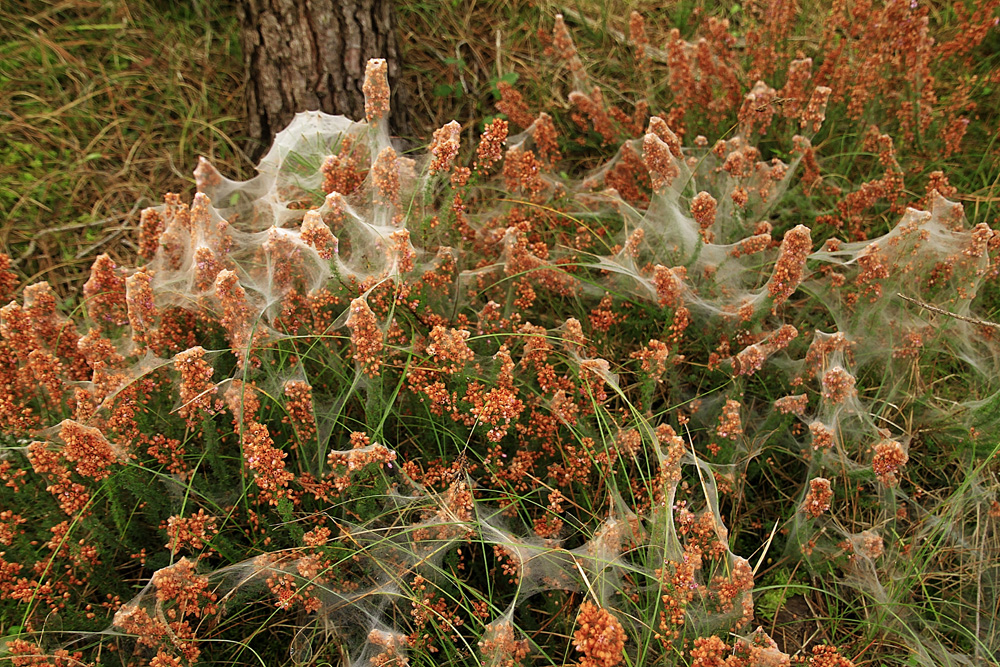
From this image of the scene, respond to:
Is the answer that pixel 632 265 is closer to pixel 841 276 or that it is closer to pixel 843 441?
pixel 841 276

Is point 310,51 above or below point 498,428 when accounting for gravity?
above

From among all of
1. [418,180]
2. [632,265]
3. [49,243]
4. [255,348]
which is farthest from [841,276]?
[49,243]

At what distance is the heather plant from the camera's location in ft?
6.91

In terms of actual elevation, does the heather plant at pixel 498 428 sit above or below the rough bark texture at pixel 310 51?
below

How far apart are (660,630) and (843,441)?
1059mm

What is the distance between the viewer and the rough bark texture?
11.7ft

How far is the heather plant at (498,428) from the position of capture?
2.11 m

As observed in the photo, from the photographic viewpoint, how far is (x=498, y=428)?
226cm

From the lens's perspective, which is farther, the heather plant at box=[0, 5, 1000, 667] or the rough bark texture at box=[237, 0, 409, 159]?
the rough bark texture at box=[237, 0, 409, 159]

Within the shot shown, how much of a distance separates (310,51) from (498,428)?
234 cm

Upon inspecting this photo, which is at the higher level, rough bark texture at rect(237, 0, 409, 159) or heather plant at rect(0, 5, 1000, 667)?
rough bark texture at rect(237, 0, 409, 159)

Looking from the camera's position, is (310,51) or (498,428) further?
(310,51)

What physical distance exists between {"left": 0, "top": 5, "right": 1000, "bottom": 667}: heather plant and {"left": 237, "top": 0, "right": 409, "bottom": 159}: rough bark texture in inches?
27.3

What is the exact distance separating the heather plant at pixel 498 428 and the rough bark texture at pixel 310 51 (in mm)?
694
